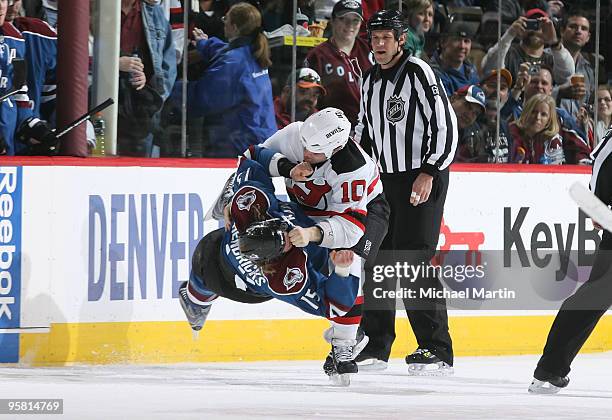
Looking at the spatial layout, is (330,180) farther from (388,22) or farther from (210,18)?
(210,18)

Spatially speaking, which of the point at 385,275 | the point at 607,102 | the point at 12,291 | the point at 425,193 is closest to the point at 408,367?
the point at 385,275

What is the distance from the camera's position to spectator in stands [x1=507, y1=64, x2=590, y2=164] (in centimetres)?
737

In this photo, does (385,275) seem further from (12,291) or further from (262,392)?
(12,291)

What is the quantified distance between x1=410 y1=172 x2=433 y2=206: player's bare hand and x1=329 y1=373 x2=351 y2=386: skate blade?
0.89 meters

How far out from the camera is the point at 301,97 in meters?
6.71

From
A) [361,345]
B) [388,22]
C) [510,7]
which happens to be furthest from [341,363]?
[510,7]

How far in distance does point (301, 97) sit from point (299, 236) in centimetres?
189

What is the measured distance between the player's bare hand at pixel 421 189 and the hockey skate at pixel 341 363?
773 millimetres

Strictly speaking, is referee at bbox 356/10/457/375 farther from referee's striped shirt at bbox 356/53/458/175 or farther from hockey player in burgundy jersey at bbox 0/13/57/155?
hockey player in burgundy jersey at bbox 0/13/57/155

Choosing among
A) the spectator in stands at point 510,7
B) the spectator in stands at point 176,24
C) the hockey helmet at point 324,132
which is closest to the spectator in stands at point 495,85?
the spectator in stands at point 510,7

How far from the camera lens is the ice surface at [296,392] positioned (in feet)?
14.6

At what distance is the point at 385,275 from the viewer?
595 cm

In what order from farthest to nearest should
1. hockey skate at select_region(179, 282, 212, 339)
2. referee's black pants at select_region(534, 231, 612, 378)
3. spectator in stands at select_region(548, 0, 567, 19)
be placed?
spectator in stands at select_region(548, 0, 567, 19) < hockey skate at select_region(179, 282, 212, 339) < referee's black pants at select_region(534, 231, 612, 378)

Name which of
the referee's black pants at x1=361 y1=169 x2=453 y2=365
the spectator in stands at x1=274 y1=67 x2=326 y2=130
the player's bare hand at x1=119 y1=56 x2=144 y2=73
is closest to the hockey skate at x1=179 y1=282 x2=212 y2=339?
the referee's black pants at x1=361 y1=169 x2=453 y2=365
